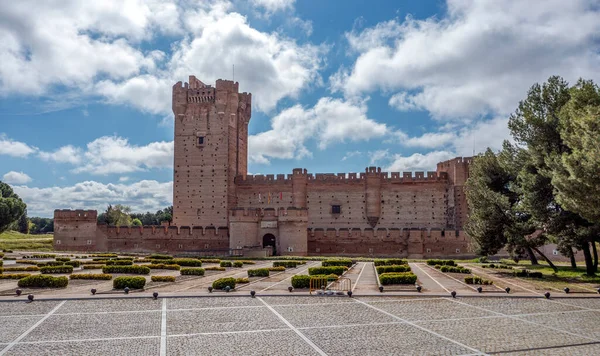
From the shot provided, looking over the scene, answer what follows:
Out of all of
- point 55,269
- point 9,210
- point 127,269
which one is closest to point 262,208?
point 127,269

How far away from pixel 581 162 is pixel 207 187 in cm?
3423

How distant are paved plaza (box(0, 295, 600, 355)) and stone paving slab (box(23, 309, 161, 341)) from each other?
0.02 metres

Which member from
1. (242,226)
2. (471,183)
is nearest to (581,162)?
(471,183)

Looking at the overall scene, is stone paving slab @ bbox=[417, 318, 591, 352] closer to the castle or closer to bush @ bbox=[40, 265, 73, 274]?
bush @ bbox=[40, 265, 73, 274]

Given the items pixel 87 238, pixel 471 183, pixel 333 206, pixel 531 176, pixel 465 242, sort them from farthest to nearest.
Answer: pixel 333 206
pixel 87 238
pixel 465 242
pixel 471 183
pixel 531 176

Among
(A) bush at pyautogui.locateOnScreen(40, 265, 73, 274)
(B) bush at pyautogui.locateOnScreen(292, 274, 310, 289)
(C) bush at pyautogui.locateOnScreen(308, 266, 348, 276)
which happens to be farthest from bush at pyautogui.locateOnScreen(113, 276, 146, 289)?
(A) bush at pyautogui.locateOnScreen(40, 265, 73, 274)

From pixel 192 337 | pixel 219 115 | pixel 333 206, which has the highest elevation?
pixel 219 115

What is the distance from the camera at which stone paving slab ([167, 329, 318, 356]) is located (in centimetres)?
823

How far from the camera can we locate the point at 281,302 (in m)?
13.3

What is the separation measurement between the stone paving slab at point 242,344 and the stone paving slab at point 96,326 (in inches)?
39.8

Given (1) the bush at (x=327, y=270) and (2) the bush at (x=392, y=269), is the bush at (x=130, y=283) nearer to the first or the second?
(1) the bush at (x=327, y=270)

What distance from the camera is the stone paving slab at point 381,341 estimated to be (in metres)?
8.28

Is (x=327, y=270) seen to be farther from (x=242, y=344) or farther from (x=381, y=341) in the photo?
(x=242, y=344)

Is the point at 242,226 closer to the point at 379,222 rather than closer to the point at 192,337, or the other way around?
the point at 379,222
